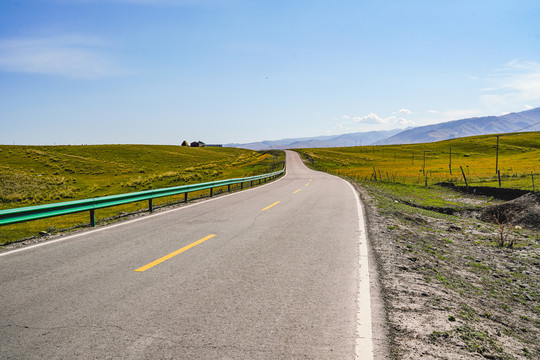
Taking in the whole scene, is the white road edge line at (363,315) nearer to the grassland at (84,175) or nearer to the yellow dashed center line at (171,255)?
the yellow dashed center line at (171,255)

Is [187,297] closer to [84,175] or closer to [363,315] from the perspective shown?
[363,315]

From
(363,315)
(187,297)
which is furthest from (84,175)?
(363,315)

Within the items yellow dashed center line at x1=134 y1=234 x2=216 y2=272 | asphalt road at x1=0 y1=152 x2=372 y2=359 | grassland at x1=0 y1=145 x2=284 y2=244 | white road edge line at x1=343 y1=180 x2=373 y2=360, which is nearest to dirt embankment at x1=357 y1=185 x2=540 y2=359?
white road edge line at x1=343 y1=180 x2=373 y2=360

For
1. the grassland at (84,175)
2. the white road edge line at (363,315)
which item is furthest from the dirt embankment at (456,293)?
the grassland at (84,175)

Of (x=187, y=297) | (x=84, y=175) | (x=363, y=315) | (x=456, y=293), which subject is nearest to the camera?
(x=363, y=315)

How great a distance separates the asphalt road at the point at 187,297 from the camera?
9.93ft

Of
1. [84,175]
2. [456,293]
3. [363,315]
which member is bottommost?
[456,293]

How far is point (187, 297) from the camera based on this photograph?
4141 millimetres

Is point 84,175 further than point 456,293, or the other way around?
point 84,175

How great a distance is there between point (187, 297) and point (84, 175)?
53742 millimetres

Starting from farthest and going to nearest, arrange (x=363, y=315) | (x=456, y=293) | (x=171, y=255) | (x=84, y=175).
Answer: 1. (x=84, y=175)
2. (x=171, y=255)
3. (x=456, y=293)
4. (x=363, y=315)

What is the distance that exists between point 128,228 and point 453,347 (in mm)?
7837

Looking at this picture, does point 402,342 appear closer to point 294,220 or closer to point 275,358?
point 275,358

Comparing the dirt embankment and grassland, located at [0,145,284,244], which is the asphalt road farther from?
grassland, located at [0,145,284,244]
